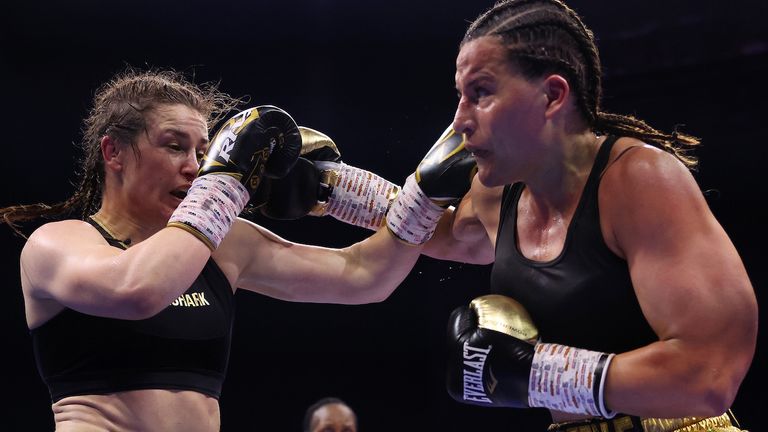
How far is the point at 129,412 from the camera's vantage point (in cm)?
202

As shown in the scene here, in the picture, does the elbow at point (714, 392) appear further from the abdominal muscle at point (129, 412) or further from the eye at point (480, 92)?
the abdominal muscle at point (129, 412)

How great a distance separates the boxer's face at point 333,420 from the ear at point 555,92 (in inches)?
125

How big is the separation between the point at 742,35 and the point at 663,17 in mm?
480

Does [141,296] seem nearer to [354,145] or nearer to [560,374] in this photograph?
[560,374]

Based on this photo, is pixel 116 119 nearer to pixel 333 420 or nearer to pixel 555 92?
pixel 555 92

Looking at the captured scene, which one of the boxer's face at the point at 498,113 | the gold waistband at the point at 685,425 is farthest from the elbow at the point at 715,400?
the boxer's face at the point at 498,113

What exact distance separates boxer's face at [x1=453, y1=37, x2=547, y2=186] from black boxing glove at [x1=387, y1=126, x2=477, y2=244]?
38 centimetres

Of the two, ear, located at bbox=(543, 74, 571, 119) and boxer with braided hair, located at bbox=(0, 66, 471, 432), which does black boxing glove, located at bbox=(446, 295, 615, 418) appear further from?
boxer with braided hair, located at bbox=(0, 66, 471, 432)

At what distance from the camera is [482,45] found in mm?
1845

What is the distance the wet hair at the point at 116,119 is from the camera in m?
2.36

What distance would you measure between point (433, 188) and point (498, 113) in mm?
521

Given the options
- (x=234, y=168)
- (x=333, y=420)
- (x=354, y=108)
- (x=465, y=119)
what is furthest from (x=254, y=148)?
(x=354, y=108)

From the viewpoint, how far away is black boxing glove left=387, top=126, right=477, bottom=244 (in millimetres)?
2268

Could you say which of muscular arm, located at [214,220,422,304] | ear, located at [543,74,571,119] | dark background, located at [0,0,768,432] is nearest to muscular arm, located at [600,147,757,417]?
ear, located at [543,74,571,119]
